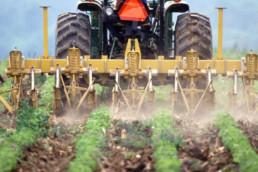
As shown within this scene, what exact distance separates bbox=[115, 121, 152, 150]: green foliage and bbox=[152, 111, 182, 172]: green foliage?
0.16m

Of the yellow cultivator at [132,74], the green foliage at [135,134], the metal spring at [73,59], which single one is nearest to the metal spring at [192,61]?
the yellow cultivator at [132,74]

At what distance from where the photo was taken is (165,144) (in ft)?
21.1

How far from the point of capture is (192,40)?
10594 millimetres

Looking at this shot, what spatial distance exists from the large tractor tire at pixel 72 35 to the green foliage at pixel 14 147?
11.1 ft

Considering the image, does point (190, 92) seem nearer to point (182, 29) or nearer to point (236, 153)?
point (182, 29)

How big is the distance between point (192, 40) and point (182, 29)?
333 mm

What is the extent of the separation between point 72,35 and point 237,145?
5.26 meters

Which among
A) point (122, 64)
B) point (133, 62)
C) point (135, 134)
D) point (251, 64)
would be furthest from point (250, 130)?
point (122, 64)

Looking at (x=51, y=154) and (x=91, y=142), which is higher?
(x=91, y=142)

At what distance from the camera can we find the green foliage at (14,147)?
5.71 metres

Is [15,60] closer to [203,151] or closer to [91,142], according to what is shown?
[91,142]

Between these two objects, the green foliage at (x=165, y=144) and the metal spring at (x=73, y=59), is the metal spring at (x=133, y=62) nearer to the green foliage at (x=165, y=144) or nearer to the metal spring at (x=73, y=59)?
the metal spring at (x=73, y=59)

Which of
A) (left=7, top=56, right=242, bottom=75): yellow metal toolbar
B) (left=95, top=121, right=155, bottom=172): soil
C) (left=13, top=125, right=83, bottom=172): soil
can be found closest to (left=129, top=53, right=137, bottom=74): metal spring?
(left=7, top=56, right=242, bottom=75): yellow metal toolbar

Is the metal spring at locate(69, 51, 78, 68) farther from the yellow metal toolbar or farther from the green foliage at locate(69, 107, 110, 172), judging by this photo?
the green foliage at locate(69, 107, 110, 172)
